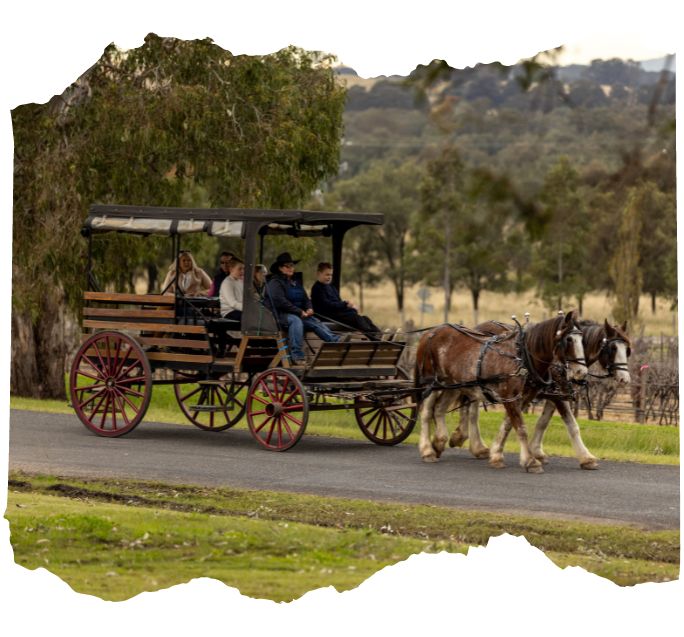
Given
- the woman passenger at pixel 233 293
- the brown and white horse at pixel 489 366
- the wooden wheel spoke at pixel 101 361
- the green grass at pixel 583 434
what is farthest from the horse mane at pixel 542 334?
the wooden wheel spoke at pixel 101 361

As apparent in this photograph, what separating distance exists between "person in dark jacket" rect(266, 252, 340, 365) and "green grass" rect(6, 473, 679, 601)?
3.07 m

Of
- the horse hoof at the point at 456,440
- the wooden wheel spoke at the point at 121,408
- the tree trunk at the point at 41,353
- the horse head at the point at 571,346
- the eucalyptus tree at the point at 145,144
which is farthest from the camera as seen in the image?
the tree trunk at the point at 41,353

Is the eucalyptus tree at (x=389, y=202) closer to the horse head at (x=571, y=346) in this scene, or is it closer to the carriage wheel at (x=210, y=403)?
the carriage wheel at (x=210, y=403)

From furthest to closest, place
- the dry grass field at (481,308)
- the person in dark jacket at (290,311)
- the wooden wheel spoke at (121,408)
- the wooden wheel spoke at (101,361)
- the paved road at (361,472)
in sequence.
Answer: the dry grass field at (481,308) < the wooden wheel spoke at (101,361) < the wooden wheel spoke at (121,408) < the person in dark jacket at (290,311) < the paved road at (361,472)

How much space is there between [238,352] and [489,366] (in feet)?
8.32

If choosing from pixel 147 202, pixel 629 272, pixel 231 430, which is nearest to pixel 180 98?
pixel 147 202

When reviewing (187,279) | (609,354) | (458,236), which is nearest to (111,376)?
(187,279)

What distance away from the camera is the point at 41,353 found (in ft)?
65.3

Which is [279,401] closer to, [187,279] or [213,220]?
[213,220]

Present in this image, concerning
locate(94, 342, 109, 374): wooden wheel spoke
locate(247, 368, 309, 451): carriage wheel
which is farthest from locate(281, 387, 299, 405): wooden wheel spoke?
locate(94, 342, 109, 374): wooden wheel spoke

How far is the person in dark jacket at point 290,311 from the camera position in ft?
43.8

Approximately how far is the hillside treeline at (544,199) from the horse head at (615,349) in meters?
13.3

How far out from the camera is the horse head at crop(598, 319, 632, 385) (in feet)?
37.7

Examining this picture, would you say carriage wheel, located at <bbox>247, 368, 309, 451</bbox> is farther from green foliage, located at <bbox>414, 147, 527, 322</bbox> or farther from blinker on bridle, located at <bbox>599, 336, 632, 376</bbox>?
green foliage, located at <bbox>414, 147, 527, 322</bbox>
